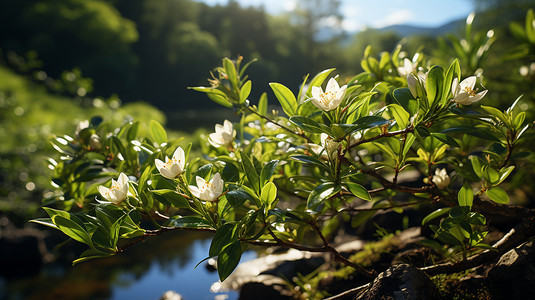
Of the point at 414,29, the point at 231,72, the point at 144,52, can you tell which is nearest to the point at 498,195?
the point at 231,72

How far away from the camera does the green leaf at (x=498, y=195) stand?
887 mm

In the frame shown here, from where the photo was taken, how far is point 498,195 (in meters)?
0.89

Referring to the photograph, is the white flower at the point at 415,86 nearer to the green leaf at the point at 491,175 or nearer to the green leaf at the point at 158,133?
the green leaf at the point at 491,175

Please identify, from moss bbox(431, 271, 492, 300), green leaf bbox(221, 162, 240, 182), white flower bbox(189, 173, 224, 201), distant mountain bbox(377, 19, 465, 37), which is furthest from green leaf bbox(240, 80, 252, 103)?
distant mountain bbox(377, 19, 465, 37)

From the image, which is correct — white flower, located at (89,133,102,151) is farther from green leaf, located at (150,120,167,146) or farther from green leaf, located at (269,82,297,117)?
green leaf, located at (269,82,297,117)

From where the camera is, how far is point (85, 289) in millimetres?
2459

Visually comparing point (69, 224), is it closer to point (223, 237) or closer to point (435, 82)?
point (223, 237)

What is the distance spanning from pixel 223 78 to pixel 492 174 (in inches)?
30.6

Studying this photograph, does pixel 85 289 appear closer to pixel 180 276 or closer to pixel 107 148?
pixel 180 276

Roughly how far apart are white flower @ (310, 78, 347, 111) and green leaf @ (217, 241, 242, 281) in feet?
1.16

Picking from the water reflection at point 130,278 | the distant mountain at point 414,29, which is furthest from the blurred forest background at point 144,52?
the water reflection at point 130,278

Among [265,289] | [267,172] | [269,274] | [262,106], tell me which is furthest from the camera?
[269,274]

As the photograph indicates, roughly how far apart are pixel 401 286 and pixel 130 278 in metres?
2.24

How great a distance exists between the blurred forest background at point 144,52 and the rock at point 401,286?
5.96ft
